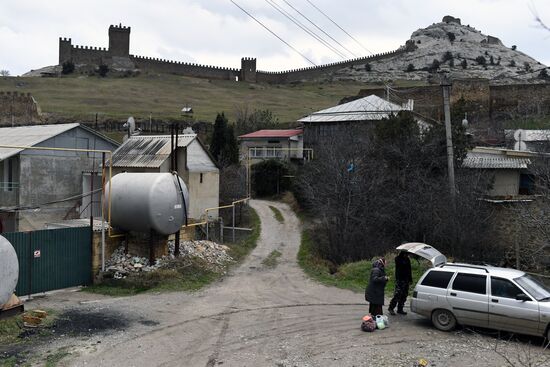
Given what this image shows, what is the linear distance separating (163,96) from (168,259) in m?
73.1

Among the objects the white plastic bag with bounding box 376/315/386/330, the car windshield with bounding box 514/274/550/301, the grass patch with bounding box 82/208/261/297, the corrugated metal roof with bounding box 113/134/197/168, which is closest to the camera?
the car windshield with bounding box 514/274/550/301

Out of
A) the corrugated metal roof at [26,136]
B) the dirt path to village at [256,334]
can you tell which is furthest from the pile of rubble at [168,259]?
the corrugated metal roof at [26,136]

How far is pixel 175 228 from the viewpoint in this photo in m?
16.8

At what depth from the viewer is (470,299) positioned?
10.6 m

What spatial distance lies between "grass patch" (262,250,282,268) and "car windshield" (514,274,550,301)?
10.3 metres

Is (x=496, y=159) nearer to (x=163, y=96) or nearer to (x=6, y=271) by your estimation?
(x=6, y=271)

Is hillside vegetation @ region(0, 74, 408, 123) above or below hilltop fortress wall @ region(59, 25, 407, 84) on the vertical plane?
below

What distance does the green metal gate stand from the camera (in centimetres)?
1405

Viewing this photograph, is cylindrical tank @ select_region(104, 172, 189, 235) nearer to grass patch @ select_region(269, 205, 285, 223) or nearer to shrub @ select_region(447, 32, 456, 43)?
grass patch @ select_region(269, 205, 285, 223)

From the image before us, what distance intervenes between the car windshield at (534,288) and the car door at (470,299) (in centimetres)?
74

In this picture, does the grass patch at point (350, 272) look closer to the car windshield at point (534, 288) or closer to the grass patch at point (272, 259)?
the grass patch at point (272, 259)

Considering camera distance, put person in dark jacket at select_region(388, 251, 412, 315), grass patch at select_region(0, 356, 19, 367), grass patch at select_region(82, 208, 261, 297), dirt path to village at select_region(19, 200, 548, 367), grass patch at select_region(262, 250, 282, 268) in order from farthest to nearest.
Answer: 1. grass patch at select_region(262, 250, 282, 268)
2. grass patch at select_region(82, 208, 261, 297)
3. person in dark jacket at select_region(388, 251, 412, 315)
4. dirt path to village at select_region(19, 200, 548, 367)
5. grass patch at select_region(0, 356, 19, 367)

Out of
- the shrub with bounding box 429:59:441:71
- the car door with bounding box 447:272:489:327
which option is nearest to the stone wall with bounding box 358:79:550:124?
the car door with bounding box 447:272:489:327

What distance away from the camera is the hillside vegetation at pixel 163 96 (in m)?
66.1
